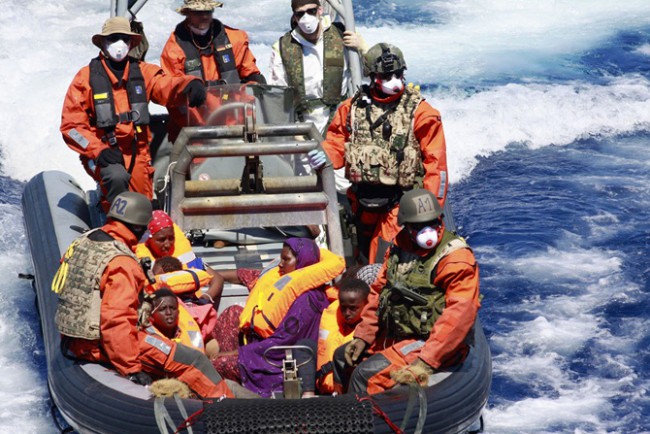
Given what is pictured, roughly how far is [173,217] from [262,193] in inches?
18.7

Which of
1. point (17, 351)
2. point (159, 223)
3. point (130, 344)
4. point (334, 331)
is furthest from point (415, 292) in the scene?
point (17, 351)

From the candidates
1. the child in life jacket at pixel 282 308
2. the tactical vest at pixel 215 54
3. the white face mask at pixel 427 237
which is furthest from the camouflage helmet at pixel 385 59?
the tactical vest at pixel 215 54

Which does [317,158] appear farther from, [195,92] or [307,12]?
[307,12]

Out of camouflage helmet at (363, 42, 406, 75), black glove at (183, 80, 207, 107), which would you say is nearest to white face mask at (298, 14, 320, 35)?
black glove at (183, 80, 207, 107)

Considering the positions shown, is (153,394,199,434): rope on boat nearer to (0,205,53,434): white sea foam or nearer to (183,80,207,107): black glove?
(0,205,53,434): white sea foam

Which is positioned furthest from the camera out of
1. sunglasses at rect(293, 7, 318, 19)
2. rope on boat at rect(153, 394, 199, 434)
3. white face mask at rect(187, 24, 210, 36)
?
white face mask at rect(187, 24, 210, 36)

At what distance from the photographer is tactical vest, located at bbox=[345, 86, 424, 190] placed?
5867mm

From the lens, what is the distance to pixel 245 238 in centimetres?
657

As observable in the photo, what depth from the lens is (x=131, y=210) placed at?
4781 millimetres

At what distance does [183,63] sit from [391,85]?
1595 millimetres

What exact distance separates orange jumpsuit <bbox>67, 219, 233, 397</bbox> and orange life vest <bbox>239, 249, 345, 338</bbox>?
372 millimetres

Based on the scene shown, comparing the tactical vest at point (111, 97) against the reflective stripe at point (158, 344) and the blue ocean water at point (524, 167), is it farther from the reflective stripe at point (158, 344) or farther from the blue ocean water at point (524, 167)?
the reflective stripe at point (158, 344)

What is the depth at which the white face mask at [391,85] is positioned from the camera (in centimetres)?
580

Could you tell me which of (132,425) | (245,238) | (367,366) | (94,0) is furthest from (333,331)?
(94,0)
